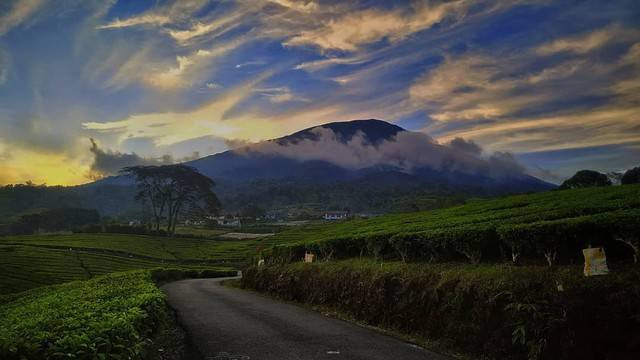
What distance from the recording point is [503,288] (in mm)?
11039

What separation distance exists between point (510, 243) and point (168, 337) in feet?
33.7

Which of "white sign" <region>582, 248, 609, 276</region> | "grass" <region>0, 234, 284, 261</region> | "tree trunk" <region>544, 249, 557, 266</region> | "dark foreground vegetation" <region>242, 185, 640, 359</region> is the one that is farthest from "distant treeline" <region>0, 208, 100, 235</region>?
"white sign" <region>582, 248, 609, 276</region>

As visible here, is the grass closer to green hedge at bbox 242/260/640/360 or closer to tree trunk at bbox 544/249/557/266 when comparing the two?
green hedge at bbox 242/260/640/360

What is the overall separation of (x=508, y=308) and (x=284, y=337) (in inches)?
241

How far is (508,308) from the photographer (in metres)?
10.5

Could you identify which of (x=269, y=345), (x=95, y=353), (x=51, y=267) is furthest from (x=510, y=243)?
(x=51, y=267)

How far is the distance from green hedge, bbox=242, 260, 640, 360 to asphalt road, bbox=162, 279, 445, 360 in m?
0.96

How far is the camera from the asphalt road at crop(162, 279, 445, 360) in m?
11.4

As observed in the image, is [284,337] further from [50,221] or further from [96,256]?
[50,221]

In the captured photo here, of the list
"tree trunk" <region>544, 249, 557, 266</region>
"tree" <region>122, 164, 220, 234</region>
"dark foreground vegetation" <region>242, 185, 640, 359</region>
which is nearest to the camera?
"dark foreground vegetation" <region>242, 185, 640, 359</region>

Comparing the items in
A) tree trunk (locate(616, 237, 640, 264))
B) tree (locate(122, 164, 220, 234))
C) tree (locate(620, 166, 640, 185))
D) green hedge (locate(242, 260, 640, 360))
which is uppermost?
tree (locate(122, 164, 220, 234))

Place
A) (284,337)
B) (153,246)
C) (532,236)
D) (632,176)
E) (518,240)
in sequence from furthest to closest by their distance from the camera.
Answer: (153,246), (632,176), (284,337), (518,240), (532,236)

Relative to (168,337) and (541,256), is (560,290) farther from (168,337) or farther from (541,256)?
(168,337)

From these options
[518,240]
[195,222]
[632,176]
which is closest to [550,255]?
[518,240]
